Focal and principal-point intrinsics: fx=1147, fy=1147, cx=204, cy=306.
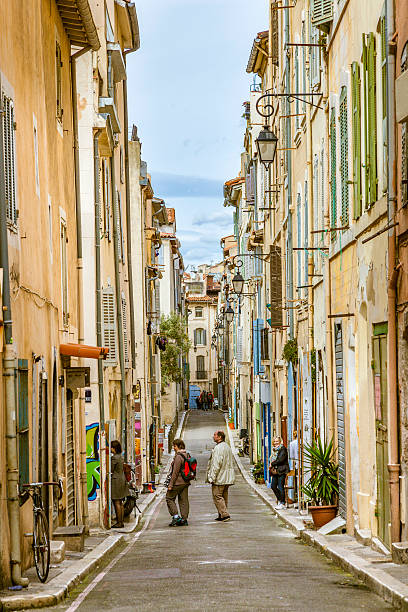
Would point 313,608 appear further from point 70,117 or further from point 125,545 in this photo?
point 70,117

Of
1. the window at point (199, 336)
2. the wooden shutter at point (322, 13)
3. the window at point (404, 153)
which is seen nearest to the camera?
the window at point (404, 153)

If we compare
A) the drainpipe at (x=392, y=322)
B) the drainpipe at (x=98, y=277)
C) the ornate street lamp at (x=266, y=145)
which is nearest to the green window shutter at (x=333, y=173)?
the ornate street lamp at (x=266, y=145)

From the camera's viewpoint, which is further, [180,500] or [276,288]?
[276,288]

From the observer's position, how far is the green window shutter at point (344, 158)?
18.1m

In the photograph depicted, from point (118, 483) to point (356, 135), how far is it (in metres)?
10.1

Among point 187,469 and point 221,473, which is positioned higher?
point 187,469

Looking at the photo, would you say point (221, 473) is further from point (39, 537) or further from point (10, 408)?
point (10, 408)

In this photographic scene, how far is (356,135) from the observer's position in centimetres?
1667

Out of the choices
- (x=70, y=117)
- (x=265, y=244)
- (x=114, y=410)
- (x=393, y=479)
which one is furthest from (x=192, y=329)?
(x=393, y=479)

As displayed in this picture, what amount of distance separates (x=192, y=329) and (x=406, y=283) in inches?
4574

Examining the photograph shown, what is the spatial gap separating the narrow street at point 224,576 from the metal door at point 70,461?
4.25 feet

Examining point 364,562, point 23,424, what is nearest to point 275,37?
point 23,424

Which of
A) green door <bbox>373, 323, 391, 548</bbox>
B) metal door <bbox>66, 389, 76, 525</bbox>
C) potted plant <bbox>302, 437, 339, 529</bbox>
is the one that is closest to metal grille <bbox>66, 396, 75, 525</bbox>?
metal door <bbox>66, 389, 76, 525</bbox>

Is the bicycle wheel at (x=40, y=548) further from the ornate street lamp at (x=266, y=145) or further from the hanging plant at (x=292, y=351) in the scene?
the hanging plant at (x=292, y=351)
